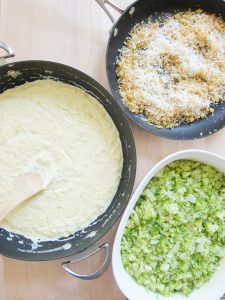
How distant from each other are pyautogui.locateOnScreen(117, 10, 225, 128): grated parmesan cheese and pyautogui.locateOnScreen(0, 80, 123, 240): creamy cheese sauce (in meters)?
0.12

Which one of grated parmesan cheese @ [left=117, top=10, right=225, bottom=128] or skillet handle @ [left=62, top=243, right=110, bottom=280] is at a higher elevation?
grated parmesan cheese @ [left=117, top=10, right=225, bottom=128]

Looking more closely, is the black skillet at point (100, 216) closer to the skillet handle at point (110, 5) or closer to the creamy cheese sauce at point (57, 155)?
the creamy cheese sauce at point (57, 155)

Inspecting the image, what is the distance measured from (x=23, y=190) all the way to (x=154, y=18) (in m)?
0.59

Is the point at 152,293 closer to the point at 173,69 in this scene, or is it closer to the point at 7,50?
the point at 173,69

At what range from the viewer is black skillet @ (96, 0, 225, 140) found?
3.80 feet

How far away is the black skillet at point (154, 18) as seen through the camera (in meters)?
1.16

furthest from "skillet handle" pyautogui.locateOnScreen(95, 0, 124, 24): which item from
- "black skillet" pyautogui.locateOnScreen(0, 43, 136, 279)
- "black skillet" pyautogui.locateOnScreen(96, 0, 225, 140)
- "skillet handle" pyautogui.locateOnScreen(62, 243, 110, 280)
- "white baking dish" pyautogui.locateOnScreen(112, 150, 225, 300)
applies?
"skillet handle" pyautogui.locateOnScreen(62, 243, 110, 280)

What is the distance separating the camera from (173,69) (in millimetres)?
1197

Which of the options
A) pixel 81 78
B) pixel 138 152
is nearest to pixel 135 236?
pixel 138 152

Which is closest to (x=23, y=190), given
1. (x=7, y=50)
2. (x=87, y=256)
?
(x=87, y=256)

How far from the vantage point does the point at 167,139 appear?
1204 millimetres

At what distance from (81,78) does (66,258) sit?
48cm

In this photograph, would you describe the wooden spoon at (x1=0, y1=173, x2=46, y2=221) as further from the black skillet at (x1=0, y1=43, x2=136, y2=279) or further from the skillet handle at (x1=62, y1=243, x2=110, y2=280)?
the skillet handle at (x1=62, y1=243, x2=110, y2=280)

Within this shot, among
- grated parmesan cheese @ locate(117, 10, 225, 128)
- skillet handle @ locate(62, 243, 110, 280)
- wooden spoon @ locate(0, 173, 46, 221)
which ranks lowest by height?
skillet handle @ locate(62, 243, 110, 280)
